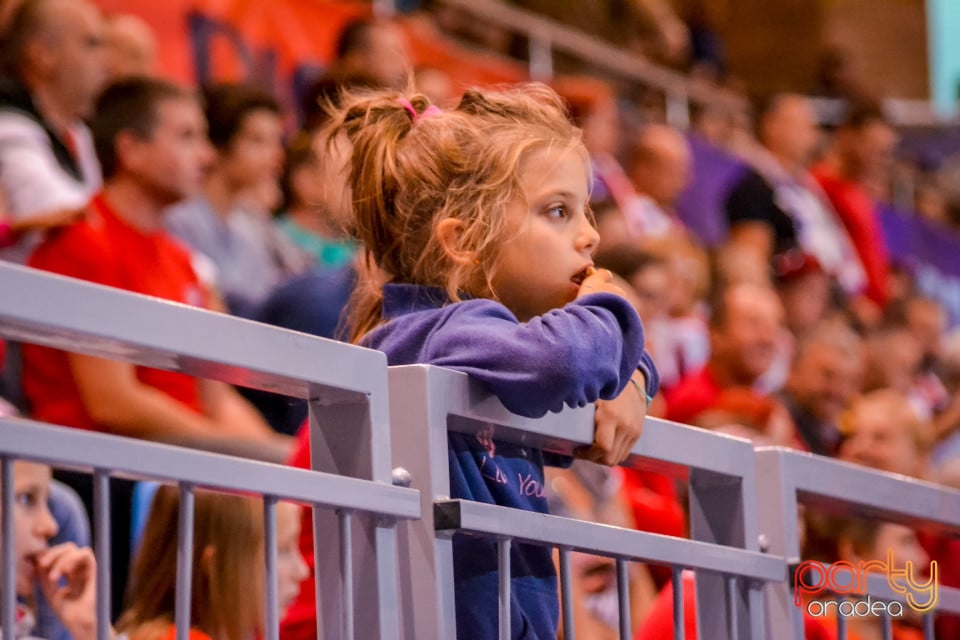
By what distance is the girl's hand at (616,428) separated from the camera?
1.62 metres

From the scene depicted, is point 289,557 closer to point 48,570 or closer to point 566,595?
point 48,570

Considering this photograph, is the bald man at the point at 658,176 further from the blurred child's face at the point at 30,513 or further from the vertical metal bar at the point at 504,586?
the vertical metal bar at the point at 504,586

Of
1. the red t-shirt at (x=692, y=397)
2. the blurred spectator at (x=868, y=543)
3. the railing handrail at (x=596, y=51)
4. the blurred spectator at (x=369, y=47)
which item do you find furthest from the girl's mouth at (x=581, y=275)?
the railing handrail at (x=596, y=51)

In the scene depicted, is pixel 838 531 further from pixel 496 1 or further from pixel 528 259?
pixel 496 1

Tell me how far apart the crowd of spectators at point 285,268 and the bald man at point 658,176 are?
13mm

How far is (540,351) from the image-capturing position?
1.52 m

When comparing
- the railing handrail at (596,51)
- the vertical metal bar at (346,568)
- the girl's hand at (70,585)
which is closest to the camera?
the vertical metal bar at (346,568)

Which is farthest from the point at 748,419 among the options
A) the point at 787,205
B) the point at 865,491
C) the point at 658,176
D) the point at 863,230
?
the point at 863,230

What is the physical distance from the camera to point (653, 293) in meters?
4.67

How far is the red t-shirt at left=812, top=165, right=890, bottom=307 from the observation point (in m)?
8.57

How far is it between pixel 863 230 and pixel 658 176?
2258 millimetres

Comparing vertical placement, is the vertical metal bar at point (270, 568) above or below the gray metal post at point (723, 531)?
below

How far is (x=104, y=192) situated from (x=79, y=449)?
8.88 ft

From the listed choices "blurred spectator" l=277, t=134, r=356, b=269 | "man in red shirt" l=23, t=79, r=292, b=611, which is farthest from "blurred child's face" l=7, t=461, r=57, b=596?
"blurred spectator" l=277, t=134, r=356, b=269
